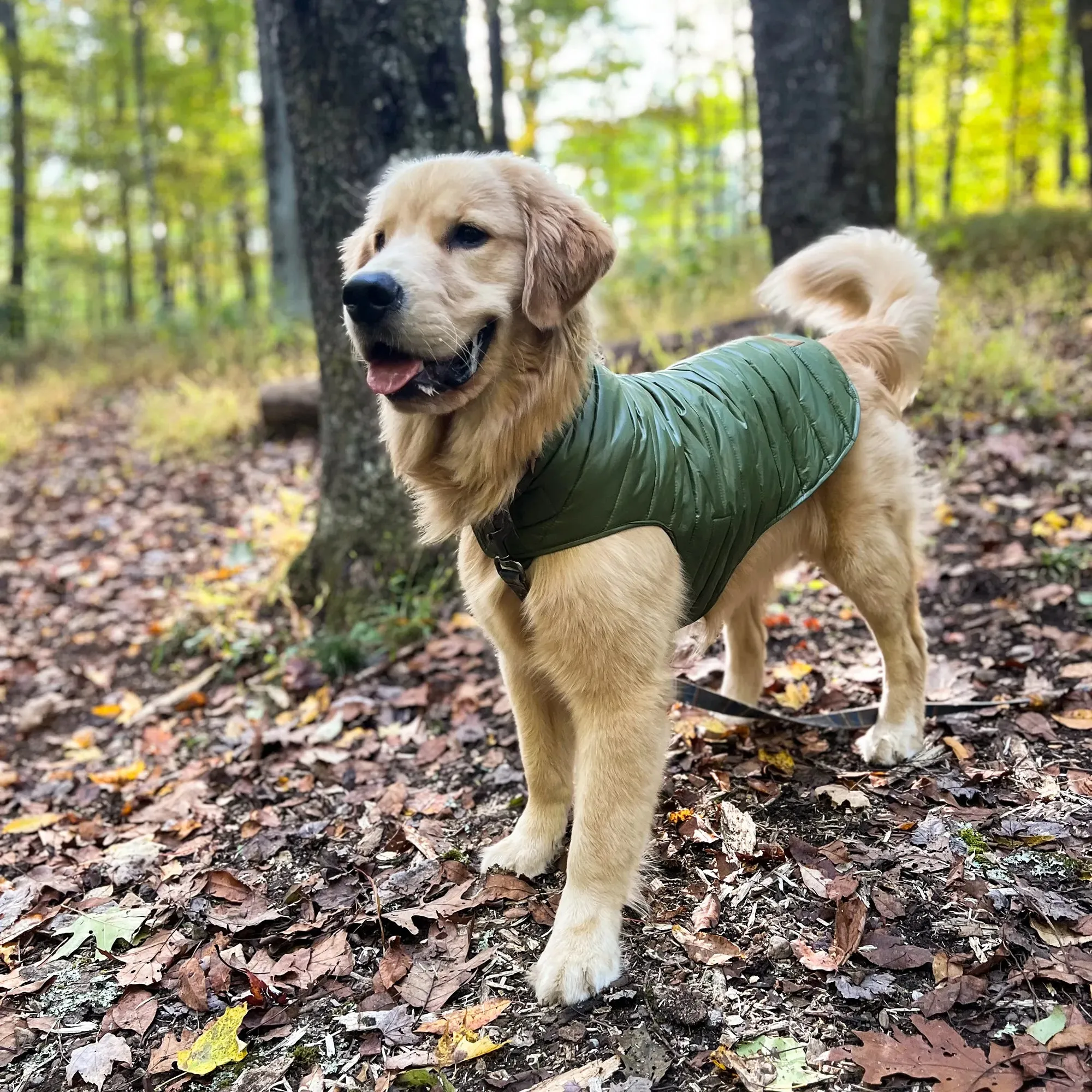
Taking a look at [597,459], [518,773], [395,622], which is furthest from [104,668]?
[597,459]

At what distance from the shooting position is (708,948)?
2.25 m

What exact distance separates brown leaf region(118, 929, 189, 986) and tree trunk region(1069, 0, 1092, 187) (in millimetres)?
15191

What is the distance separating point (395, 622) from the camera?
440 centimetres

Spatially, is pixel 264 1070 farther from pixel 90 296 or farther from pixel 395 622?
pixel 90 296

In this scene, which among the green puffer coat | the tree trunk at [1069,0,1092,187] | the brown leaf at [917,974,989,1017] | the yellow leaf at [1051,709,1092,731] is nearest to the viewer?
the brown leaf at [917,974,989,1017]

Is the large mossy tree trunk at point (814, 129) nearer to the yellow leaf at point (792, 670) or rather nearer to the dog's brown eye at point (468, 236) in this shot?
the yellow leaf at point (792, 670)

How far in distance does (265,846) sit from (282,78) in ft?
12.0

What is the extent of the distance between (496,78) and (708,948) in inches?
548

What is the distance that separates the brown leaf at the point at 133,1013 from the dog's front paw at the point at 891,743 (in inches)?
93.8

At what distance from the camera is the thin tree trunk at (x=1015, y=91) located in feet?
51.0

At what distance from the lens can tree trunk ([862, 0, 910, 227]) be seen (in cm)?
630

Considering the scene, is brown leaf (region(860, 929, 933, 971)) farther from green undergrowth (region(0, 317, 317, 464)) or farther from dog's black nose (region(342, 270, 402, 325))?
green undergrowth (region(0, 317, 317, 464))

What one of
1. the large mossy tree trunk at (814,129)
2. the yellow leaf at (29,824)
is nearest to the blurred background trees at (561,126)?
the large mossy tree trunk at (814,129)

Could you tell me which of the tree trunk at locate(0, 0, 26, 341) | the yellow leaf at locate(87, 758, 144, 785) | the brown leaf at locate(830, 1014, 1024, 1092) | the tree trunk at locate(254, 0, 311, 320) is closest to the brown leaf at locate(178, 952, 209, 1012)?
the yellow leaf at locate(87, 758, 144, 785)
